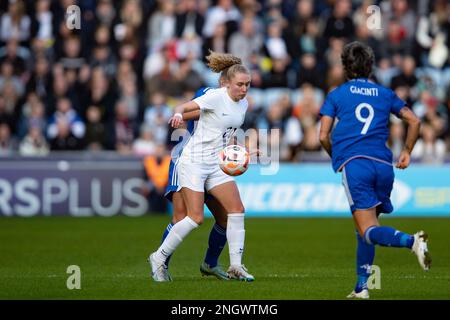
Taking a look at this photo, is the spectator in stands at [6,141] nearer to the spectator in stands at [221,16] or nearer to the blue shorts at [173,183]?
the spectator in stands at [221,16]

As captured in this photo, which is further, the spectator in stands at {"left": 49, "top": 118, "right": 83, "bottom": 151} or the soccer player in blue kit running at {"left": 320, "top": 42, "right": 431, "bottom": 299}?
the spectator in stands at {"left": 49, "top": 118, "right": 83, "bottom": 151}

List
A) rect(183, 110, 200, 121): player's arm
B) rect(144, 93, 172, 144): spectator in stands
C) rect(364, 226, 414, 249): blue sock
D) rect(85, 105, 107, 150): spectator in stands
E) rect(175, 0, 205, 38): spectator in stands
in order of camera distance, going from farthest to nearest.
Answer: rect(175, 0, 205, 38): spectator in stands
rect(85, 105, 107, 150): spectator in stands
rect(144, 93, 172, 144): spectator in stands
rect(183, 110, 200, 121): player's arm
rect(364, 226, 414, 249): blue sock

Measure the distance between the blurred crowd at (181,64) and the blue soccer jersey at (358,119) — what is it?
11.3 meters

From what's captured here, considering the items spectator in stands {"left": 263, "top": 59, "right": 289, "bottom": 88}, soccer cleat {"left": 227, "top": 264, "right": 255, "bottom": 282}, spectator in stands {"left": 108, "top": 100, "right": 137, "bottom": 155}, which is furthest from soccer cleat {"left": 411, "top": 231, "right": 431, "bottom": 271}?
spectator in stands {"left": 263, "top": 59, "right": 289, "bottom": 88}

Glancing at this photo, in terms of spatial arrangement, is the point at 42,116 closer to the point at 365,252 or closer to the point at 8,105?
the point at 8,105

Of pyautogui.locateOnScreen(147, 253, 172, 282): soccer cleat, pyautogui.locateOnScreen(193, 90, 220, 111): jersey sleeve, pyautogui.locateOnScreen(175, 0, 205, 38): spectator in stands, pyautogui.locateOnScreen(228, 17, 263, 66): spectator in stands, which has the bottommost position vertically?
pyautogui.locateOnScreen(147, 253, 172, 282): soccer cleat

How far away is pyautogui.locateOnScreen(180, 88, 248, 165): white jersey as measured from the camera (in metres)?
10.2

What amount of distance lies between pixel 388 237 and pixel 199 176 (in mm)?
2364

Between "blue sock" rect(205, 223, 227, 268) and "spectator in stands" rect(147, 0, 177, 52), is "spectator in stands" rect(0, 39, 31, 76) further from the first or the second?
"blue sock" rect(205, 223, 227, 268)

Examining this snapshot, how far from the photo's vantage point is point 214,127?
10.3m

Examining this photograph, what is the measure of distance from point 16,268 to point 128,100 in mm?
10185

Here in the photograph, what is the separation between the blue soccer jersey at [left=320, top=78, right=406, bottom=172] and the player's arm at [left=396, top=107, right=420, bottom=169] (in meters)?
0.11

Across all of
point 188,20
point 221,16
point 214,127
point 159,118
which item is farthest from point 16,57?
point 214,127
